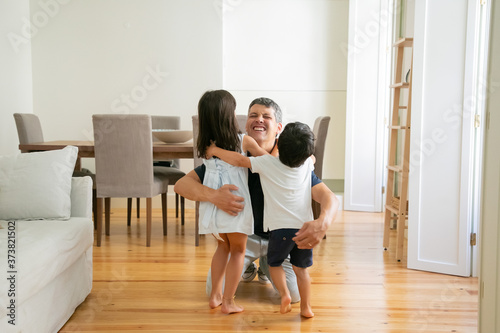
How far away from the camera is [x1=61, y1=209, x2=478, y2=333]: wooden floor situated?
2.41 metres

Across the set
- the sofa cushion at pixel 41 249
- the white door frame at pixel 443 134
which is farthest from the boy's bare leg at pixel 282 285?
the white door frame at pixel 443 134

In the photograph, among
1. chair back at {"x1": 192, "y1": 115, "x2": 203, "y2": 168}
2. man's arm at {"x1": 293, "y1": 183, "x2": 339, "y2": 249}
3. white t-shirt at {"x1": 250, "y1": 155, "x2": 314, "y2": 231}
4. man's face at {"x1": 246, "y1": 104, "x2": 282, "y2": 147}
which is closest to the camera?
man's arm at {"x1": 293, "y1": 183, "x2": 339, "y2": 249}

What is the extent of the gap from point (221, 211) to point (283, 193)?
30 cm

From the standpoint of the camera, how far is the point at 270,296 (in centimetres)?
284

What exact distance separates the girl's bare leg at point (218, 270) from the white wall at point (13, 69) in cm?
335

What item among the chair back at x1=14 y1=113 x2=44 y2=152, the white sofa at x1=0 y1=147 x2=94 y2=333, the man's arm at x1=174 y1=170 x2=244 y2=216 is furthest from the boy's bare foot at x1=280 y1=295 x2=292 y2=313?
the chair back at x1=14 y1=113 x2=44 y2=152

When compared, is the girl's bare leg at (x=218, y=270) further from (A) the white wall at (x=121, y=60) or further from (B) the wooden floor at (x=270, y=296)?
(A) the white wall at (x=121, y=60)

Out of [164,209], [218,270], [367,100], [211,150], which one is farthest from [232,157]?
[367,100]

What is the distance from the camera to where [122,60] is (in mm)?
5734

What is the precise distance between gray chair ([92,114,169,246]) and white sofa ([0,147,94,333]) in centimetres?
122

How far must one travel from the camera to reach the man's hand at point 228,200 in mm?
2391

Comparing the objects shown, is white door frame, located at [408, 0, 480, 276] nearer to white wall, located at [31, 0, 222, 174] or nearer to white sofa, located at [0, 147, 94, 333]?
white sofa, located at [0, 147, 94, 333]

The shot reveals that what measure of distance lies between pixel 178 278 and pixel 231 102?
1240 mm

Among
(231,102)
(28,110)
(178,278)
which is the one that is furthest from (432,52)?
(28,110)
